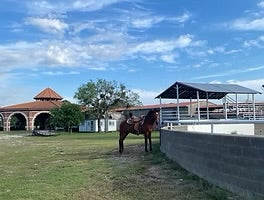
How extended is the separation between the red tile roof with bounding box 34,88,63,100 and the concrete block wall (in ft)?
289

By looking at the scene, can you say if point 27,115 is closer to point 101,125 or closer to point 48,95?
point 48,95

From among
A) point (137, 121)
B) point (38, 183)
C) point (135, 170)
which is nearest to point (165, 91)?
point (137, 121)

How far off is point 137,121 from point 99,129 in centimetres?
5212

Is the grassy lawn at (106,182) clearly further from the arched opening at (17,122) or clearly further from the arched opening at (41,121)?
the arched opening at (17,122)

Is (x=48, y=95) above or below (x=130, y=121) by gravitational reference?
above

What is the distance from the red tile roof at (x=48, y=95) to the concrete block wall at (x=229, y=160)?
8822 cm

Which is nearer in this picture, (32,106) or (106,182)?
(106,182)

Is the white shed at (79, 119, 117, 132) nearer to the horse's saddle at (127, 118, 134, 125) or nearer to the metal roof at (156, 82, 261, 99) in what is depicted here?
the metal roof at (156, 82, 261, 99)

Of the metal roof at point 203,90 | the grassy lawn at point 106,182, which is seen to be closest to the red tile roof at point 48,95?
the metal roof at point 203,90

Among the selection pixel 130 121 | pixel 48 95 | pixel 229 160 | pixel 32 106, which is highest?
pixel 48 95

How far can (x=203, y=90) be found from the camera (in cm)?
3309

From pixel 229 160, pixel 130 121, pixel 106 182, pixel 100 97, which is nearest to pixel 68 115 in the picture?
pixel 100 97

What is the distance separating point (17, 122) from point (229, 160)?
90.3 m

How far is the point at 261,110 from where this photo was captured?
38.2 metres
